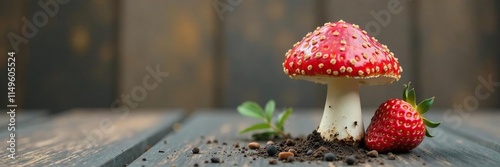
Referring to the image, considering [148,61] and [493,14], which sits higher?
[493,14]

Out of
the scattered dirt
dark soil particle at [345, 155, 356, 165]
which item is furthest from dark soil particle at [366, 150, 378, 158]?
dark soil particle at [345, 155, 356, 165]

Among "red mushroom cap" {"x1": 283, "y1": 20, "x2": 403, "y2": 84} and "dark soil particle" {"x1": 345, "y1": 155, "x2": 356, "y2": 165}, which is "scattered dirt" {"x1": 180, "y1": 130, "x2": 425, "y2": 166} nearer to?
"dark soil particle" {"x1": 345, "y1": 155, "x2": 356, "y2": 165}

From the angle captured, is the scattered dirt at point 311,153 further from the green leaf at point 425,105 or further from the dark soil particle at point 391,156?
the green leaf at point 425,105

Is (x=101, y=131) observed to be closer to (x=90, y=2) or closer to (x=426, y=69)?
(x=90, y=2)

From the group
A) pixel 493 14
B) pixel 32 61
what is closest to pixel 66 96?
pixel 32 61

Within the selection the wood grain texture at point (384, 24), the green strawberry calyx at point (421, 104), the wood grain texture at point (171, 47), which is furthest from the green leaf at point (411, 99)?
the wood grain texture at point (171, 47)

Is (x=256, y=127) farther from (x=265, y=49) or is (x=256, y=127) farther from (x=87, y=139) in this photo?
(x=265, y=49)

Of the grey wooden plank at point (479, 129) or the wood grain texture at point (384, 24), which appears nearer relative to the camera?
the grey wooden plank at point (479, 129)

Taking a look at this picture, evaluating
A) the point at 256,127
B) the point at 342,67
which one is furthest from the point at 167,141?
the point at 342,67
